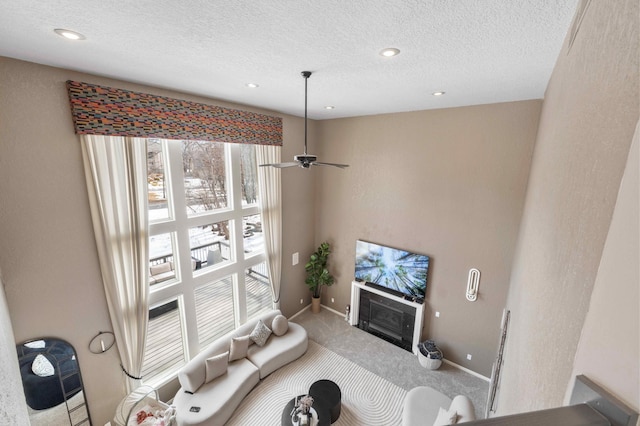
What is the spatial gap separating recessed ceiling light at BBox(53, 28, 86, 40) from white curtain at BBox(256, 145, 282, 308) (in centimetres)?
291

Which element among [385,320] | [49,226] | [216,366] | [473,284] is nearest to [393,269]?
[385,320]

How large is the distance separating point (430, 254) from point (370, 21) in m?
4.06

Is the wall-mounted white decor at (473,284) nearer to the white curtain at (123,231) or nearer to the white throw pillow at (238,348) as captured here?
the white throw pillow at (238,348)

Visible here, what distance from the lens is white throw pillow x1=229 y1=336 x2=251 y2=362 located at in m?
4.37

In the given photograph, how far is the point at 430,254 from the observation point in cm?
480

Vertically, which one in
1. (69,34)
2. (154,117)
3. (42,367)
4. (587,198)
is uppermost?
(69,34)

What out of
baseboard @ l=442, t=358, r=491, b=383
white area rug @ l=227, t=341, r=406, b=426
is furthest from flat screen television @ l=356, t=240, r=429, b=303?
white area rug @ l=227, t=341, r=406, b=426

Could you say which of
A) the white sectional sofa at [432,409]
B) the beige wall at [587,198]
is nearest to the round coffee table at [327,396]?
the white sectional sofa at [432,409]

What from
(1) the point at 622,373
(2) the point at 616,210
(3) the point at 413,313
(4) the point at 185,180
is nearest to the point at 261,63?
(4) the point at 185,180

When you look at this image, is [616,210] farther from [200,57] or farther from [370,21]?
[200,57]

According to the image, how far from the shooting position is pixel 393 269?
17.1ft

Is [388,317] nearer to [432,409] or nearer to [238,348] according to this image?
[432,409]

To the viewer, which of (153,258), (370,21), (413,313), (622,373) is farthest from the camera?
(413,313)

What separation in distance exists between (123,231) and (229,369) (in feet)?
8.75
